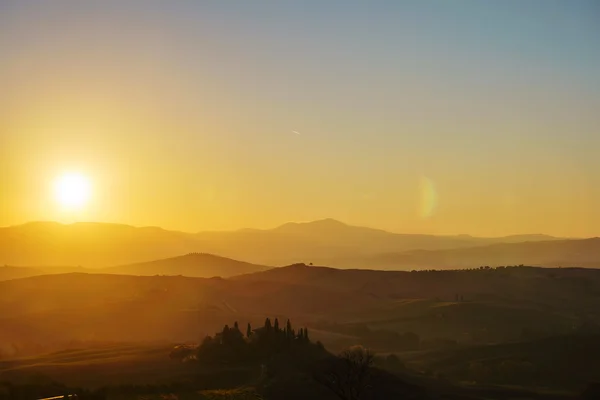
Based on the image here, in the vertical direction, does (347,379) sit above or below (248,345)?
below

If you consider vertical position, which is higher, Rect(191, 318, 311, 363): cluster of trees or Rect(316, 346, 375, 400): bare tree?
Rect(191, 318, 311, 363): cluster of trees

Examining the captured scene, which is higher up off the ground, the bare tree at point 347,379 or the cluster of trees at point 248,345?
the cluster of trees at point 248,345

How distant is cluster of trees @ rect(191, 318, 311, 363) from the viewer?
7288cm

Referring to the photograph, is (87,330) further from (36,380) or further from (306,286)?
(36,380)

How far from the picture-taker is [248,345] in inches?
2943

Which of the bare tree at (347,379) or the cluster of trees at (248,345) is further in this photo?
the cluster of trees at (248,345)

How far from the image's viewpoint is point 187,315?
144 m

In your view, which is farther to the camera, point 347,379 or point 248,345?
point 248,345

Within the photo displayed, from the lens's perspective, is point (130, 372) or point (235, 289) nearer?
point (130, 372)

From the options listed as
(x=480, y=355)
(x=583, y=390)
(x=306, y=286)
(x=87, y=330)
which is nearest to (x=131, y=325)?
(x=87, y=330)

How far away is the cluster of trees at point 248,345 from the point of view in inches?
2869

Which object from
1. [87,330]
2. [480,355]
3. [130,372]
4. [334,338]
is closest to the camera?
[130,372]

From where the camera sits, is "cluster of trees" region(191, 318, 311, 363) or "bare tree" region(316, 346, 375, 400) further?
"cluster of trees" region(191, 318, 311, 363)

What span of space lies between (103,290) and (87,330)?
165 feet
